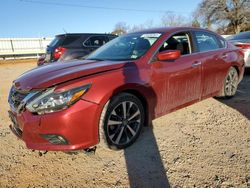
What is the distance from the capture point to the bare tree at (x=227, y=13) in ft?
122

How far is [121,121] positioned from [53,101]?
0.96 metres

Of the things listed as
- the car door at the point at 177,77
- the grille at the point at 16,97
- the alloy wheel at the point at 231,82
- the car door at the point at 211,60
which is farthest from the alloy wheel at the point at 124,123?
the alloy wheel at the point at 231,82

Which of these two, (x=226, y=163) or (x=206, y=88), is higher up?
(x=206, y=88)

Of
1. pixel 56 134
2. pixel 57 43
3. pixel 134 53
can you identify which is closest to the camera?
pixel 56 134

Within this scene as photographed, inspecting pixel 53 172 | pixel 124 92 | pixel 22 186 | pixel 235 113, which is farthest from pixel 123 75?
pixel 235 113

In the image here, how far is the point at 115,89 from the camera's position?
10.0ft

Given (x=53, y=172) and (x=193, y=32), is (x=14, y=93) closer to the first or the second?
(x=53, y=172)

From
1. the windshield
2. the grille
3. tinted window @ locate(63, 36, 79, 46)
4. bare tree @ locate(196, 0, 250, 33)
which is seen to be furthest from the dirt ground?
bare tree @ locate(196, 0, 250, 33)

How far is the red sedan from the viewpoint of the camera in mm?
2762

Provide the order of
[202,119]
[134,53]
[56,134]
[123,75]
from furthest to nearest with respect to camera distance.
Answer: [202,119] < [134,53] < [123,75] < [56,134]

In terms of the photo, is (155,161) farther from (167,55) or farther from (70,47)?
(70,47)

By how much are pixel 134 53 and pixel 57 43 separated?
573 cm

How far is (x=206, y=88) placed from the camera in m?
4.48

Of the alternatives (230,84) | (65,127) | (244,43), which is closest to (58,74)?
(65,127)
